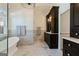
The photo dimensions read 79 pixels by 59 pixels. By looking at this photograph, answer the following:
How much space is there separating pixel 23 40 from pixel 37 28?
0.79 metres

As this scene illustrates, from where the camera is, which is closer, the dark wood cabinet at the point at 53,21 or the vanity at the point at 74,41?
the vanity at the point at 74,41

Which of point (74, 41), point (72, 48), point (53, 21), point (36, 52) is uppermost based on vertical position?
point (53, 21)

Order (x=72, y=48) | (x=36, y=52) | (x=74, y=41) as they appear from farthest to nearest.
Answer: (x=36, y=52) < (x=72, y=48) < (x=74, y=41)

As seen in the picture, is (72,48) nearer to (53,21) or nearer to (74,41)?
(74,41)

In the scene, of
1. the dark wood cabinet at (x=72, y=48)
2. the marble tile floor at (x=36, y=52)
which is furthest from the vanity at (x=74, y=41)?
the marble tile floor at (x=36, y=52)

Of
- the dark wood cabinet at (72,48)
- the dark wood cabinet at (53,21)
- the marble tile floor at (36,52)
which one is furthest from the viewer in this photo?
the dark wood cabinet at (53,21)

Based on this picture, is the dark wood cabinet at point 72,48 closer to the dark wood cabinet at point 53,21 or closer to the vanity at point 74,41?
the vanity at point 74,41

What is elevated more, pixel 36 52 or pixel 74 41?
pixel 74 41

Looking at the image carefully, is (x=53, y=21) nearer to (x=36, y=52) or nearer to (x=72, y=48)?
(x=36, y=52)

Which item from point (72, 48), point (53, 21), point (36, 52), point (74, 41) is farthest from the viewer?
point (53, 21)

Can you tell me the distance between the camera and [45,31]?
16.2 feet

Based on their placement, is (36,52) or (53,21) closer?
(36,52)

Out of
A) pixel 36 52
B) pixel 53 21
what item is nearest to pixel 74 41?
pixel 36 52

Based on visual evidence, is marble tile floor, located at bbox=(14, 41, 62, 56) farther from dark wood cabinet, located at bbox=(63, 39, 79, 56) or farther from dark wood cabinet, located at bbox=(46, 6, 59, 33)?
dark wood cabinet, located at bbox=(63, 39, 79, 56)
